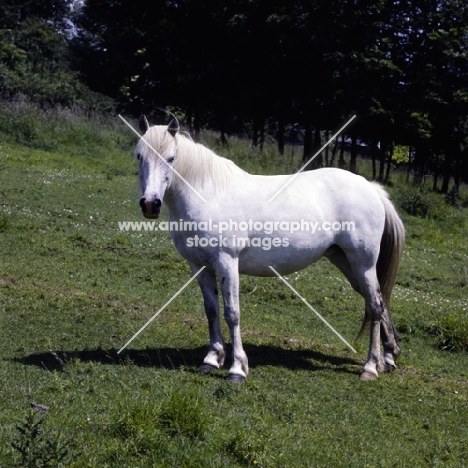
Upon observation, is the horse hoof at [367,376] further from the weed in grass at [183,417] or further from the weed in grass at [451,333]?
the weed in grass at [183,417]

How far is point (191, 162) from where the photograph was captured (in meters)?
6.93

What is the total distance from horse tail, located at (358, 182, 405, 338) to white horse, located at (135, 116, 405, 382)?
0.01m

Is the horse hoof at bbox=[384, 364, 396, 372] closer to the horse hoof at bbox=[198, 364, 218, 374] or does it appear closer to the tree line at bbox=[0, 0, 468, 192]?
the horse hoof at bbox=[198, 364, 218, 374]

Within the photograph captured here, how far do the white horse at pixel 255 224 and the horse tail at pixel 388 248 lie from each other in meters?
0.01

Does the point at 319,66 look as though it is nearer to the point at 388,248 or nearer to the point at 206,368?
the point at 388,248

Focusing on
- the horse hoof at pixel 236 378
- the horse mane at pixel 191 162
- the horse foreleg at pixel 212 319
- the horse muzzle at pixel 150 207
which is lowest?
the horse hoof at pixel 236 378

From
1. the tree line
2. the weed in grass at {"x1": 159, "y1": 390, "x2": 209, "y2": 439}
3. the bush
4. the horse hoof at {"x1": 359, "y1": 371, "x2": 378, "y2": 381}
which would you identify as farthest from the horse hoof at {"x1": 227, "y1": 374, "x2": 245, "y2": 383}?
the tree line

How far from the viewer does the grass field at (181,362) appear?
16.0ft

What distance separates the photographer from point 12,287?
9.24 metres

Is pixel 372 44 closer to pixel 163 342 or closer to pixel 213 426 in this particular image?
pixel 163 342

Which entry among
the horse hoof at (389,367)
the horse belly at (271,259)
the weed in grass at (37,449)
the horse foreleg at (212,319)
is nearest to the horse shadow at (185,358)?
the horse foreleg at (212,319)

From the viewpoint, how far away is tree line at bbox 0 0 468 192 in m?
26.9

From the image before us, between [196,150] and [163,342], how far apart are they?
219 cm

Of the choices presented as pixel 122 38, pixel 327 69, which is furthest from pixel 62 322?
pixel 122 38
